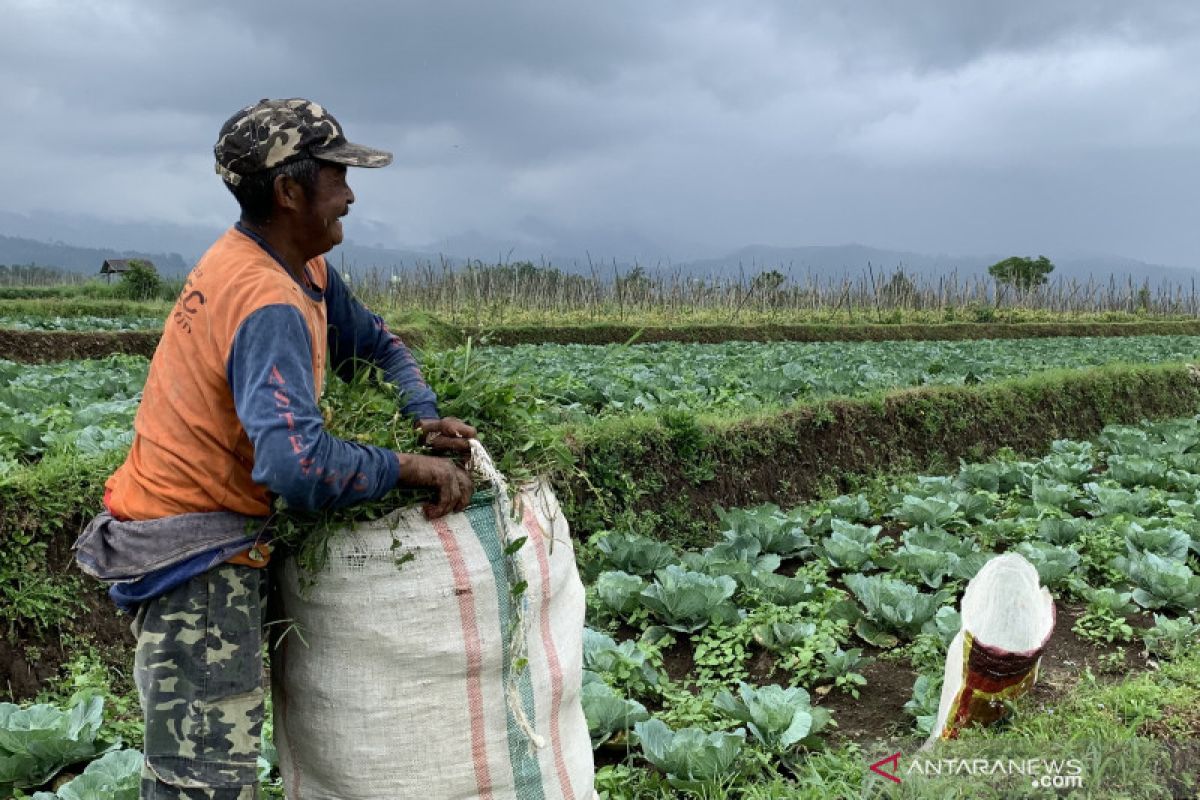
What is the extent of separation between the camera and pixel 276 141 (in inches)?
75.1

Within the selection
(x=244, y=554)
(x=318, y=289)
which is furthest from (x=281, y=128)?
(x=244, y=554)

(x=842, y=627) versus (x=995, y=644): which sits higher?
(x=995, y=644)

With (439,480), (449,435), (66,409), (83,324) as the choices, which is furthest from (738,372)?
(83,324)

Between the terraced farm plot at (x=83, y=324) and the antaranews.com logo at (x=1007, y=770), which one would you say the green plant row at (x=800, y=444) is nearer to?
the antaranews.com logo at (x=1007, y=770)

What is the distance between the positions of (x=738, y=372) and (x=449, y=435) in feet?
24.6

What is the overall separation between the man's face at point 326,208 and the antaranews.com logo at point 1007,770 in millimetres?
1931

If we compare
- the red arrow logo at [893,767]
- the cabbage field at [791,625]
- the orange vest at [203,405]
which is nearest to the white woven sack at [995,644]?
the cabbage field at [791,625]

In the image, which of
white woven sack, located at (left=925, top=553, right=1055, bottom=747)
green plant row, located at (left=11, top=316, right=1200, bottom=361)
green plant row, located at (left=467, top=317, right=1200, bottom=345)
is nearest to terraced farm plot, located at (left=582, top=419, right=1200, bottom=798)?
white woven sack, located at (left=925, top=553, right=1055, bottom=747)

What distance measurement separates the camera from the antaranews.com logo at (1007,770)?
2.30 m

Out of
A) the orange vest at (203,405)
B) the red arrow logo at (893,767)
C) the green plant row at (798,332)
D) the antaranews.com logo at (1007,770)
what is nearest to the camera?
the orange vest at (203,405)

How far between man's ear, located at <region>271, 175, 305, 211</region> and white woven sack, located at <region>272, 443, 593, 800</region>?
687 millimetres

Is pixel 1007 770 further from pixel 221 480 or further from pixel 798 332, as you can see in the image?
pixel 798 332

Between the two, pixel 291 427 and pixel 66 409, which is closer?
pixel 291 427

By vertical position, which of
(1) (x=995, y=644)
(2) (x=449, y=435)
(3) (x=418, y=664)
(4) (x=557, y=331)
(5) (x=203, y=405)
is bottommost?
(1) (x=995, y=644)
